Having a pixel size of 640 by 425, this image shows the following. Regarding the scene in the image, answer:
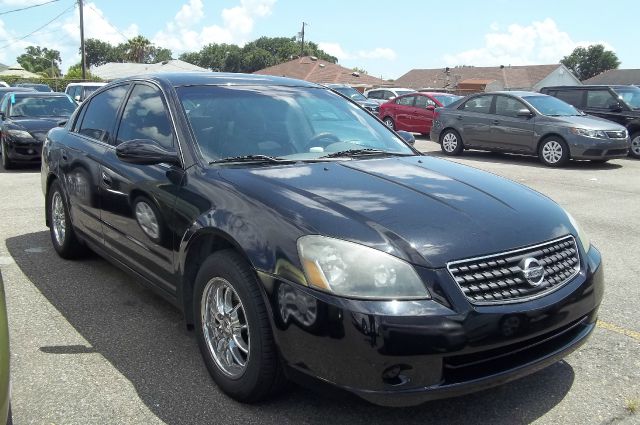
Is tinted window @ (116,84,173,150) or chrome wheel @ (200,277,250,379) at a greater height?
tinted window @ (116,84,173,150)

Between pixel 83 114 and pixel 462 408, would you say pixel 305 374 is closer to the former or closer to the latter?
pixel 462 408

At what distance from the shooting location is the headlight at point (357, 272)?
2.36 m

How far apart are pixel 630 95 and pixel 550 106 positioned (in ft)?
10.6

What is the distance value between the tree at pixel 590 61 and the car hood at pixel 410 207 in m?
101

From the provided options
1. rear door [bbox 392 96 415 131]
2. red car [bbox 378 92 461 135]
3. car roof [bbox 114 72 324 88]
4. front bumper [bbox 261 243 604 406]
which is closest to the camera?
front bumper [bbox 261 243 604 406]

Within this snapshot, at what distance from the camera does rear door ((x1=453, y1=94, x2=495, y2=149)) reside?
1334 centimetres

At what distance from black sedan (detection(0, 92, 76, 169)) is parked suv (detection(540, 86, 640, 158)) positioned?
11.9 m

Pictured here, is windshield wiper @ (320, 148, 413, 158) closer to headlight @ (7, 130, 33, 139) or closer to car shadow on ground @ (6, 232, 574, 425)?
car shadow on ground @ (6, 232, 574, 425)

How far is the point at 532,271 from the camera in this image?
256 centimetres

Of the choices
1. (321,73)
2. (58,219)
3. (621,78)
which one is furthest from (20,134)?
(621,78)


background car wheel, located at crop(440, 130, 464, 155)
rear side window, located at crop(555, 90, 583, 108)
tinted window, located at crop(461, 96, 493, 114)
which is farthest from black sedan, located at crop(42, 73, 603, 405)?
rear side window, located at crop(555, 90, 583, 108)

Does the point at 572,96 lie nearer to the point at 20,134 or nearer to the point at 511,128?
the point at 511,128

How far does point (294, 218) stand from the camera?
262 cm

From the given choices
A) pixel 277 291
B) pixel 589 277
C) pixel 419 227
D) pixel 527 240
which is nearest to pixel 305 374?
pixel 277 291
